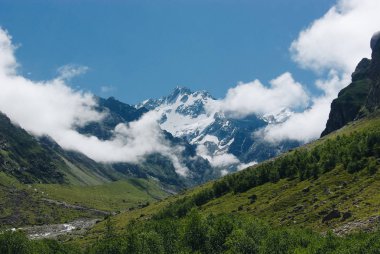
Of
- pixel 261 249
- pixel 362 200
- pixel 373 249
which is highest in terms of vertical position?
pixel 362 200

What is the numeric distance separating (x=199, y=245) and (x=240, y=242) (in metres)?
28.0

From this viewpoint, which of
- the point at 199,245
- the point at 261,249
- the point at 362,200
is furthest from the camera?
the point at 362,200

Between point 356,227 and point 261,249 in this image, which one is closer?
point 261,249

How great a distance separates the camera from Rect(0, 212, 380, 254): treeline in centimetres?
11850

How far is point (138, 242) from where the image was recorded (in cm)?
16875

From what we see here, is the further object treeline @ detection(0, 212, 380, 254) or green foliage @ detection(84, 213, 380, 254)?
treeline @ detection(0, 212, 380, 254)

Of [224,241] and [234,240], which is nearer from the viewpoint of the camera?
[234,240]

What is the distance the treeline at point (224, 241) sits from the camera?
118 meters

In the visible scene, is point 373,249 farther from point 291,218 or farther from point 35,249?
point 35,249

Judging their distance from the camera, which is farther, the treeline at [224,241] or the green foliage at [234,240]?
the treeline at [224,241]

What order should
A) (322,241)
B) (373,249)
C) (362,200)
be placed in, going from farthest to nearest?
1. (362,200)
2. (322,241)
3. (373,249)

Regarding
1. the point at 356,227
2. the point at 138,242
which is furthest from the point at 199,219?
the point at 356,227

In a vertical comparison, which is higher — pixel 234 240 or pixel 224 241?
pixel 224 241

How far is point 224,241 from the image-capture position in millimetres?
167000
